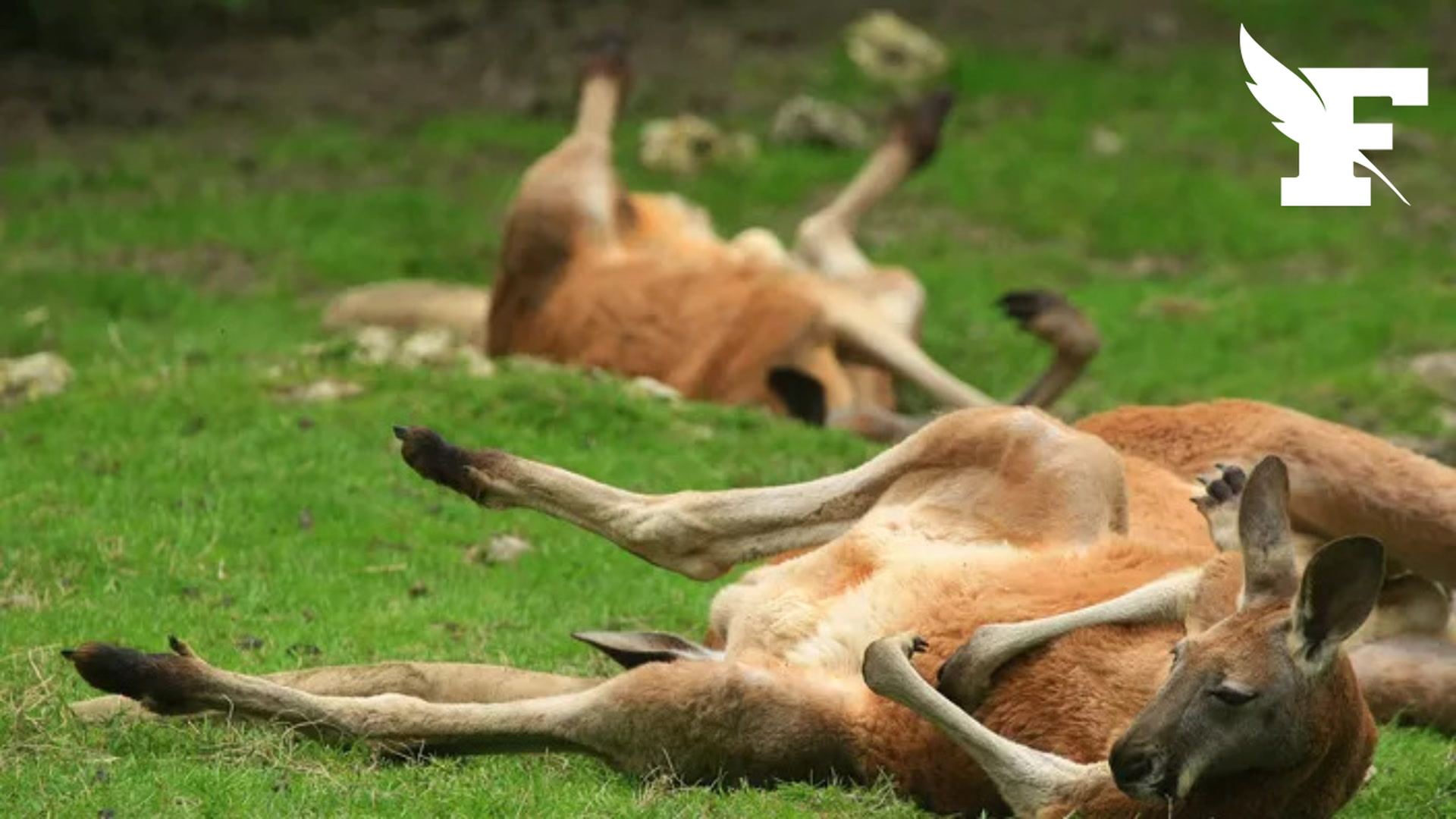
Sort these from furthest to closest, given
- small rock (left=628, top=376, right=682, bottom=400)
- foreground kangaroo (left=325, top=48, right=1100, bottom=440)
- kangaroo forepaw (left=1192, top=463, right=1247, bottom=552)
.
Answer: foreground kangaroo (left=325, top=48, right=1100, bottom=440) → small rock (left=628, top=376, right=682, bottom=400) → kangaroo forepaw (left=1192, top=463, right=1247, bottom=552)

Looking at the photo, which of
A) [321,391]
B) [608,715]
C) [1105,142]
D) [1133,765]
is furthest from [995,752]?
[1105,142]

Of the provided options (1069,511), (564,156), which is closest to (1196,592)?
(1069,511)

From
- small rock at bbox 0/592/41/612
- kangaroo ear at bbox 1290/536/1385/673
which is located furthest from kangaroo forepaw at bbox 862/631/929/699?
small rock at bbox 0/592/41/612

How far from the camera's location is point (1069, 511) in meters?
5.95

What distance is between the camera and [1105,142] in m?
13.9

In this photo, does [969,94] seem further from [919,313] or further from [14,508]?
[14,508]

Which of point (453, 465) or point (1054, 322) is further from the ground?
point (453, 465)

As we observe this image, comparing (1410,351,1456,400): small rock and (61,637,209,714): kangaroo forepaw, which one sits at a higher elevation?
(61,637,209,714): kangaroo forepaw

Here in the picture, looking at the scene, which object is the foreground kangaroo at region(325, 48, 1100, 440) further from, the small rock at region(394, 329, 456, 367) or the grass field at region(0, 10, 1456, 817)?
the grass field at region(0, 10, 1456, 817)

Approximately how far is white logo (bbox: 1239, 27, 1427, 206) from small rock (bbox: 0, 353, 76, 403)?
5.67 m

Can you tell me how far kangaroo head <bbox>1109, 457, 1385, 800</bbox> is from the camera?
15.5 feet

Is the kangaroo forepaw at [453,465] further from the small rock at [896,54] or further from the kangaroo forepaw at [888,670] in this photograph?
the small rock at [896,54]

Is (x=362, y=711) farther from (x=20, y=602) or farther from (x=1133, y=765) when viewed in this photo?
(x=1133, y=765)

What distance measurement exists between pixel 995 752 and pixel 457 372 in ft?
15.4
